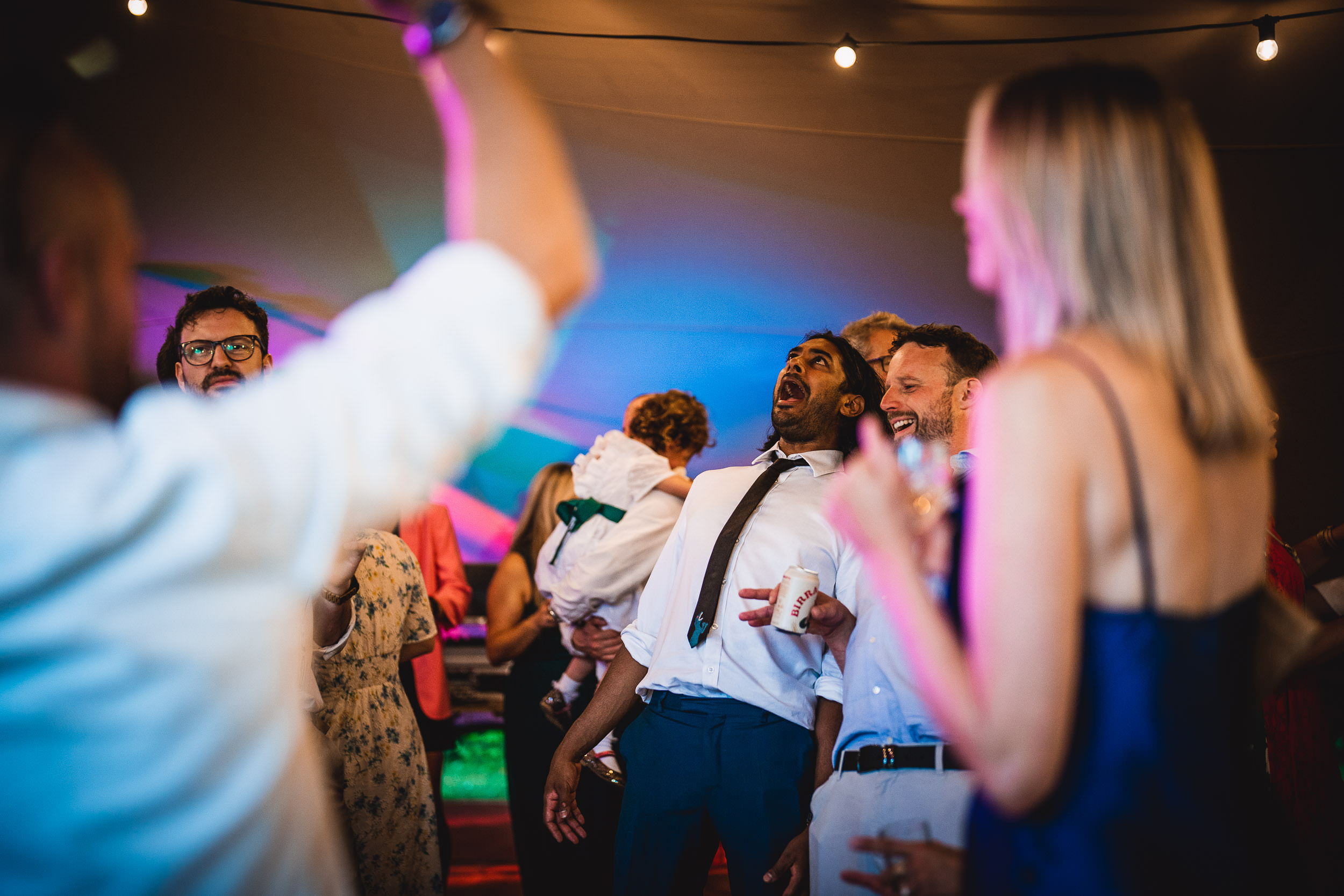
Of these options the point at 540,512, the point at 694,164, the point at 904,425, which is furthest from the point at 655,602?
the point at 694,164

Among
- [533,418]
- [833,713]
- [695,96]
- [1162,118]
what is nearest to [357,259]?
[533,418]

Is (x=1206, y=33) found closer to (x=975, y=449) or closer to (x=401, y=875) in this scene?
(x=975, y=449)

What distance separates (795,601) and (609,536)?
1356 mm

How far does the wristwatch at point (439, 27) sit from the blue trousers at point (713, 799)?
1.70 meters

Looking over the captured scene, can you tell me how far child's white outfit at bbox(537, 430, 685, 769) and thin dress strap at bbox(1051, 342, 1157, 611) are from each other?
2.07 meters

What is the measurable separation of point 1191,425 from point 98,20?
5.17m

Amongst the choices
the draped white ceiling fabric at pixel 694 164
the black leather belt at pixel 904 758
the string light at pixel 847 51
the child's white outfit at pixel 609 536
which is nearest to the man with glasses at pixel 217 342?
the child's white outfit at pixel 609 536

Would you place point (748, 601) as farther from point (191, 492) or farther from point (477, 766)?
point (477, 766)

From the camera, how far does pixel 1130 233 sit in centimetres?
88

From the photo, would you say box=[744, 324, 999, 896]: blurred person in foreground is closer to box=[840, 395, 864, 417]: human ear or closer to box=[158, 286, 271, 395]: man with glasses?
box=[840, 395, 864, 417]: human ear

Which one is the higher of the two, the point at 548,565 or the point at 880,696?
the point at 548,565

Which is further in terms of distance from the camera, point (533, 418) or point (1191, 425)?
point (533, 418)

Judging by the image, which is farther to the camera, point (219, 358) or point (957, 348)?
point (957, 348)

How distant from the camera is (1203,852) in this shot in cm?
83
